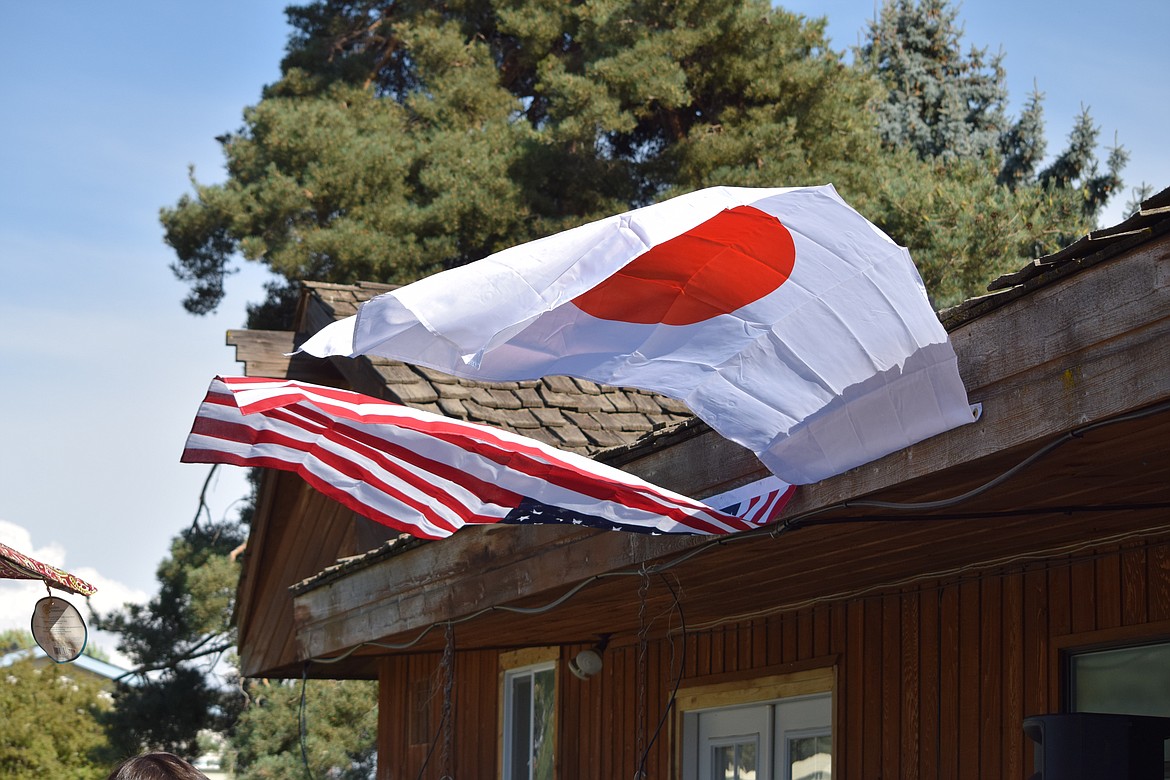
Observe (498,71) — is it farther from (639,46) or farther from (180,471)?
(180,471)

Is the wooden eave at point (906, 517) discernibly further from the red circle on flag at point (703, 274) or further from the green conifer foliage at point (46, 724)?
the green conifer foliage at point (46, 724)

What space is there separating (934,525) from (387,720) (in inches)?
298

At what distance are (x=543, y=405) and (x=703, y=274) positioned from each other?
6580mm

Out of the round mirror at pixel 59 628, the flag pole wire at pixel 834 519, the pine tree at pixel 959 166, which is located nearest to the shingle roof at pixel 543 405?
the flag pole wire at pixel 834 519

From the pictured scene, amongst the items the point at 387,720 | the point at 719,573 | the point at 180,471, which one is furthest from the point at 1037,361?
the point at 180,471

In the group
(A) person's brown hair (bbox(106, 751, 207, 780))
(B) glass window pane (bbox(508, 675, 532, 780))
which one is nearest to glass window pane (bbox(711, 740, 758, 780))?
(B) glass window pane (bbox(508, 675, 532, 780))

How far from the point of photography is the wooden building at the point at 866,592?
10.6ft

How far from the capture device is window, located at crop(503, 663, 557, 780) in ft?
29.3

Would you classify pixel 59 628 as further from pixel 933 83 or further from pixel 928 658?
pixel 933 83

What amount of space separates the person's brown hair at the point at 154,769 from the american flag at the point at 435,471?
6.16ft

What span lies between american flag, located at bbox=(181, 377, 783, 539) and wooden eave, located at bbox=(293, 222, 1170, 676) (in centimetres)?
29

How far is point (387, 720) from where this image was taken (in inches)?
442

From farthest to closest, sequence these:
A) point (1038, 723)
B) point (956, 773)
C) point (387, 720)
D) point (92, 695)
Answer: point (92, 695), point (387, 720), point (956, 773), point (1038, 723)

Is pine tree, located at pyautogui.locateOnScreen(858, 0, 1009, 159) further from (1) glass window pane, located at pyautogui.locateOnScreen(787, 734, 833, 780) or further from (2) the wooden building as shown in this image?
(1) glass window pane, located at pyautogui.locateOnScreen(787, 734, 833, 780)
